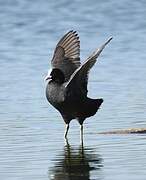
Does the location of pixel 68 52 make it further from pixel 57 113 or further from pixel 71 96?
pixel 71 96

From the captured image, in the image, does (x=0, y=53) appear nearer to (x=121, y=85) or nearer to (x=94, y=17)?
(x=121, y=85)

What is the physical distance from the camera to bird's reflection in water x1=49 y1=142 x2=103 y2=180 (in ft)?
31.2

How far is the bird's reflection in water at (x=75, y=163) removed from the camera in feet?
31.2

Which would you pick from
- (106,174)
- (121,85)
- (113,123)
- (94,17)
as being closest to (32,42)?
(94,17)

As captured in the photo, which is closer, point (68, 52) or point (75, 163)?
point (75, 163)

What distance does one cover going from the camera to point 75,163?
33.9 ft

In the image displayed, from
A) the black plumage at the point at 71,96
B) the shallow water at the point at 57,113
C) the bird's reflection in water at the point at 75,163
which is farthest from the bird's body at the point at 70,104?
the bird's reflection in water at the point at 75,163

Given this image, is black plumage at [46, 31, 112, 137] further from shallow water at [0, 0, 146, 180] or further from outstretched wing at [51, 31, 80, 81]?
outstretched wing at [51, 31, 80, 81]

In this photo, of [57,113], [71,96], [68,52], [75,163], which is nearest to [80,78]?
[71,96]

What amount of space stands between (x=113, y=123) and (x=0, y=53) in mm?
9377

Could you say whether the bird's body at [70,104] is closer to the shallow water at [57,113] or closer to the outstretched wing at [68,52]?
the shallow water at [57,113]

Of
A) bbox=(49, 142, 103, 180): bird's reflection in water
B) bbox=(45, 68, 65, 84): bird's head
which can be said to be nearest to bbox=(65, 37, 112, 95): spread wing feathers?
bbox=(45, 68, 65, 84): bird's head

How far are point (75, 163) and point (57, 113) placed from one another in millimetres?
3340

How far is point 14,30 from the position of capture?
27328 millimetres
